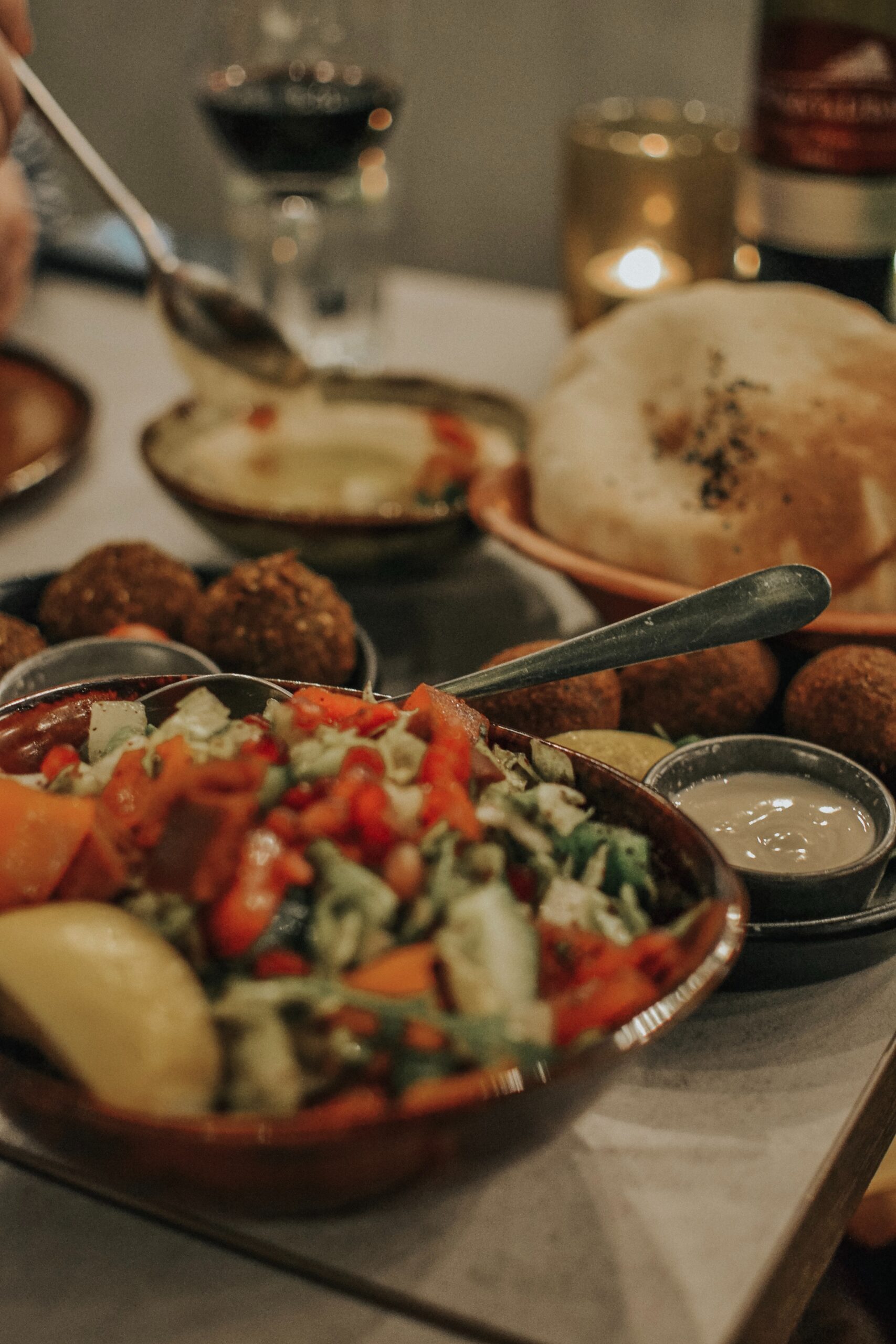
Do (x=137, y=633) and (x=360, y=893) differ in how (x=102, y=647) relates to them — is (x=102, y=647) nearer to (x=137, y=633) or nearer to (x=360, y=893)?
(x=137, y=633)

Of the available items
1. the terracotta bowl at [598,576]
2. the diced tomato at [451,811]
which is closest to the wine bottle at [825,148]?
the terracotta bowl at [598,576]

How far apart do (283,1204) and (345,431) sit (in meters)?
1.37

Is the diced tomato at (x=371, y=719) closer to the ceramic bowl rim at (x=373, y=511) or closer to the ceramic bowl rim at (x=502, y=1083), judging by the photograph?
the ceramic bowl rim at (x=502, y=1083)

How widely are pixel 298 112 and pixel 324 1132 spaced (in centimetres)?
187

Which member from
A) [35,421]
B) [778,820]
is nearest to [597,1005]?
[778,820]

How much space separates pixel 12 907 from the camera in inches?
33.4

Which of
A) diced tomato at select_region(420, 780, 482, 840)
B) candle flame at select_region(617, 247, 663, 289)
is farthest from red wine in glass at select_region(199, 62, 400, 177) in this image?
diced tomato at select_region(420, 780, 482, 840)

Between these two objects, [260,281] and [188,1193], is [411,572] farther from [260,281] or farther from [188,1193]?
[260,281]

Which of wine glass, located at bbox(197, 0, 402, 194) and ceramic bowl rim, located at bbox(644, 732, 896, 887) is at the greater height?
wine glass, located at bbox(197, 0, 402, 194)

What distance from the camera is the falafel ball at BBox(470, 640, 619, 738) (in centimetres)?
126

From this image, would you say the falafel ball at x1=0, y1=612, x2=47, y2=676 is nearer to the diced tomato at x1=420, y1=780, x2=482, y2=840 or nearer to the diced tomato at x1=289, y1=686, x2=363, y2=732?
the diced tomato at x1=289, y1=686, x2=363, y2=732

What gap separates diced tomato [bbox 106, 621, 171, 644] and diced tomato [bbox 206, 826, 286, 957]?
587mm

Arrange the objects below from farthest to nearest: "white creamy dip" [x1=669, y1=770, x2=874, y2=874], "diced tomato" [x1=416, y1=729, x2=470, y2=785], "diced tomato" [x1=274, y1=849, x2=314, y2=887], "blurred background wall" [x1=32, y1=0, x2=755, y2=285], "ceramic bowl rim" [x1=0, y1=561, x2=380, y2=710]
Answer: "blurred background wall" [x1=32, y1=0, x2=755, y2=285]
"ceramic bowl rim" [x1=0, y1=561, x2=380, y2=710]
"white creamy dip" [x1=669, y1=770, x2=874, y2=874]
"diced tomato" [x1=416, y1=729, x2=470, y2=785]
"diced tomato" [x1=274, y1=849, x2=314, y2=887]

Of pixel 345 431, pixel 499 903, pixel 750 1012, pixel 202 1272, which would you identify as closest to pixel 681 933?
pixel 499 903
